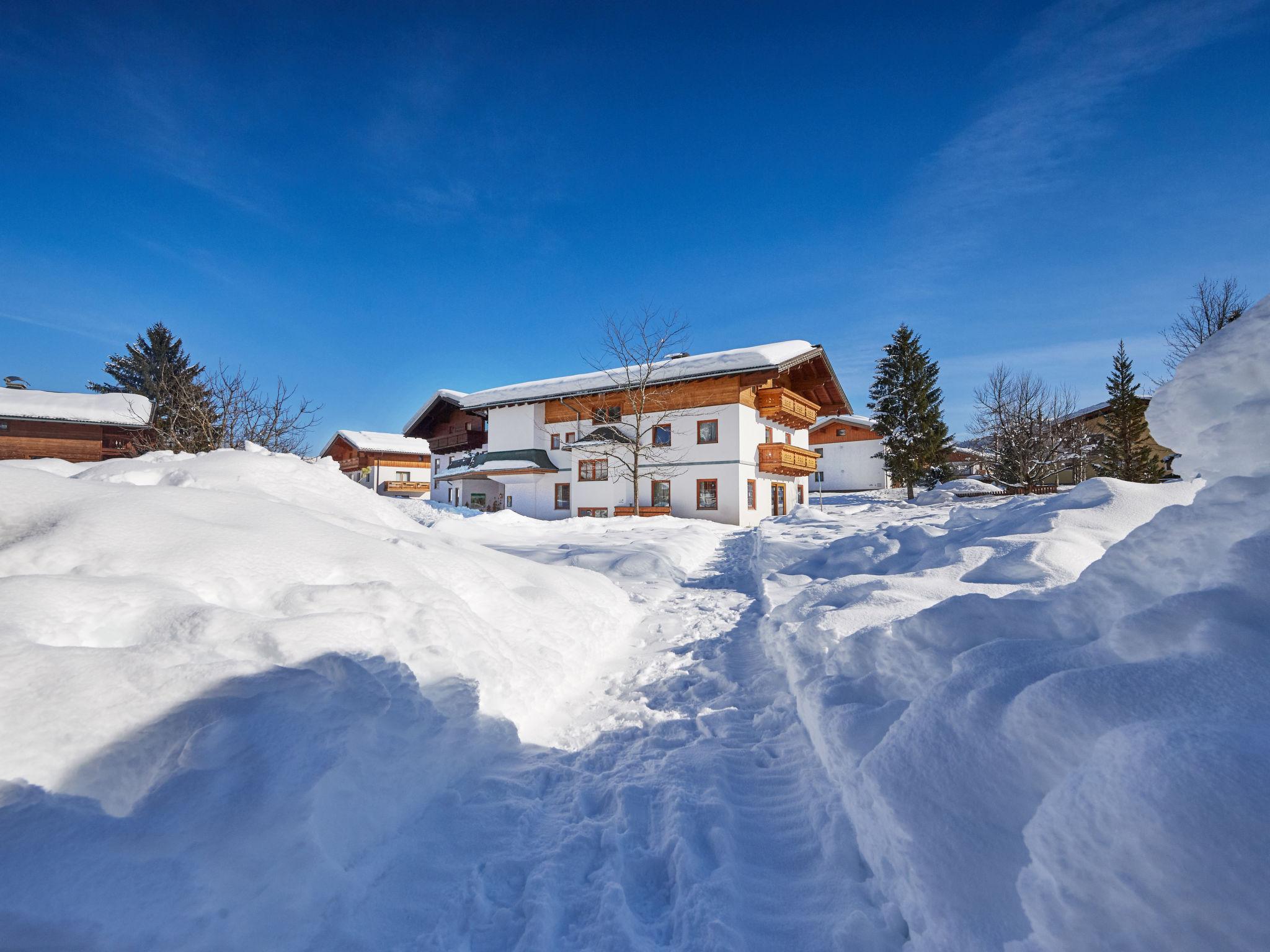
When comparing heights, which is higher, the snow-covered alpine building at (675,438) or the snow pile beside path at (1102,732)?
the snow-covered alpine building at (675,438)

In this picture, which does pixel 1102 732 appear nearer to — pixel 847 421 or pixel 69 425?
pixel 69 425

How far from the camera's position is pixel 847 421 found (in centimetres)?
4756

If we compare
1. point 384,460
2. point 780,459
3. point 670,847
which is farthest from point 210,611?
point 384,460

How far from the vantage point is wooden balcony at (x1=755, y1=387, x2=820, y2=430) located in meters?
25.6

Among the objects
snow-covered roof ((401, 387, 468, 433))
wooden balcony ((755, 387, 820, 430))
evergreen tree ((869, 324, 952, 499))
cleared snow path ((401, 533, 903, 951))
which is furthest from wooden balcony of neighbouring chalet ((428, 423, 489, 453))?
cleared snow path ((401, 533, 903, 951))

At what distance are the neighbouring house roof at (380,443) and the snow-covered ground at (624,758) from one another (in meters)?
48.7

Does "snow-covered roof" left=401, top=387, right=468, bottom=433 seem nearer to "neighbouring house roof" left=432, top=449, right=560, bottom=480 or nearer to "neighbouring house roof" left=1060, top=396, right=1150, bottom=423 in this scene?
"neighbouring house roof" left=432, top=449, right=560, bottom=480

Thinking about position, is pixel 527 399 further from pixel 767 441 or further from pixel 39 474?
pixel 39 474

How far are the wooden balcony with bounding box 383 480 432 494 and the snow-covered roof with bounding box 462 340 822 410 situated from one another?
18.3 m

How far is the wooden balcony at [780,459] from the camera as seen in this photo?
1017 inches

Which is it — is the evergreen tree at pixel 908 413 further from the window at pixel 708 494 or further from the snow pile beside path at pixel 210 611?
the snow pile beside path at pixel 210 611

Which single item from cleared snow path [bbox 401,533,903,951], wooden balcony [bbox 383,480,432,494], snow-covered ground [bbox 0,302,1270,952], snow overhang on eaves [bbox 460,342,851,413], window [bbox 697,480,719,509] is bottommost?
cleared snow path [bbox 401,533,903,951]

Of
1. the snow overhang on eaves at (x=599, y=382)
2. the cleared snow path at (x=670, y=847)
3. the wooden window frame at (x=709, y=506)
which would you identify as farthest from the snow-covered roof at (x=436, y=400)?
the cleared snow path at (x=670, y=847)

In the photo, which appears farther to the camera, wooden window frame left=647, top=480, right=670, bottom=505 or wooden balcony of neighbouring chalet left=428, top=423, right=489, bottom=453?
wooden balcony of neighbouring chalet left=428, top=423, right=489, bottom=453
